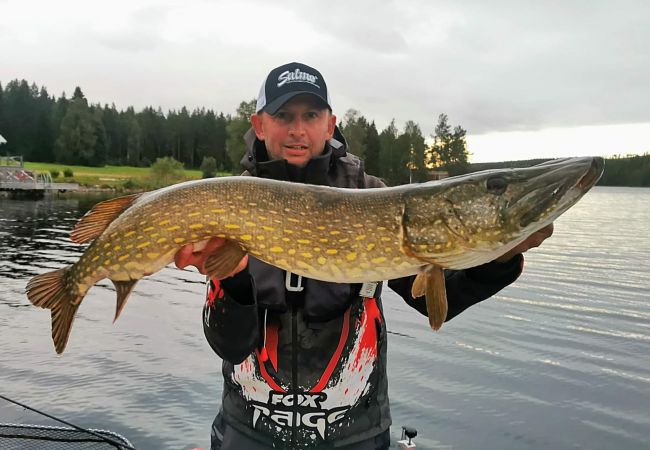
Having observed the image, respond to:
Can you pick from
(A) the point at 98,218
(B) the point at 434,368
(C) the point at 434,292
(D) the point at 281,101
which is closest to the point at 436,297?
(C) the point at 434,292

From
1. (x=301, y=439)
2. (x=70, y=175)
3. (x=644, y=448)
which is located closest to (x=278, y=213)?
(x=301, y=439)

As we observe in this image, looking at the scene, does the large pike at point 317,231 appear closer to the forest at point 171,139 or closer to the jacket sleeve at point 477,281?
the jacket sleeve at point 477,281


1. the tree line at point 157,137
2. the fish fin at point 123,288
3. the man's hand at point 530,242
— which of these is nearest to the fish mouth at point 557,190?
the man's hand at point 530,242

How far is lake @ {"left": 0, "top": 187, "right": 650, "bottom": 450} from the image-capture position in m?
5.59

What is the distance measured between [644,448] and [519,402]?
1.30 meters

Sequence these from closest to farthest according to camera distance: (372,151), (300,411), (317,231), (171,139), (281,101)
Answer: (317,231), (300,411), (281,101), (372,151), (171,139)

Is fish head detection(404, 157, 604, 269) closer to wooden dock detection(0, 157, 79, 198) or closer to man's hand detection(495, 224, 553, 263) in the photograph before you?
man's hand detection(495, 224, 553, 263)

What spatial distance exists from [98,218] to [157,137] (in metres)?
81.3

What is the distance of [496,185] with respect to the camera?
2016 millimetres

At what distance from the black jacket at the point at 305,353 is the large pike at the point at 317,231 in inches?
8.5

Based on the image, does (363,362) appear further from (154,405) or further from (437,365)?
(437,365)

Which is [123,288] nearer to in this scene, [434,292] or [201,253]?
[201,253]

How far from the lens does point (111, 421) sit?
5.38m

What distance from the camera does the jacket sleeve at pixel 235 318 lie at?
2131 mm
